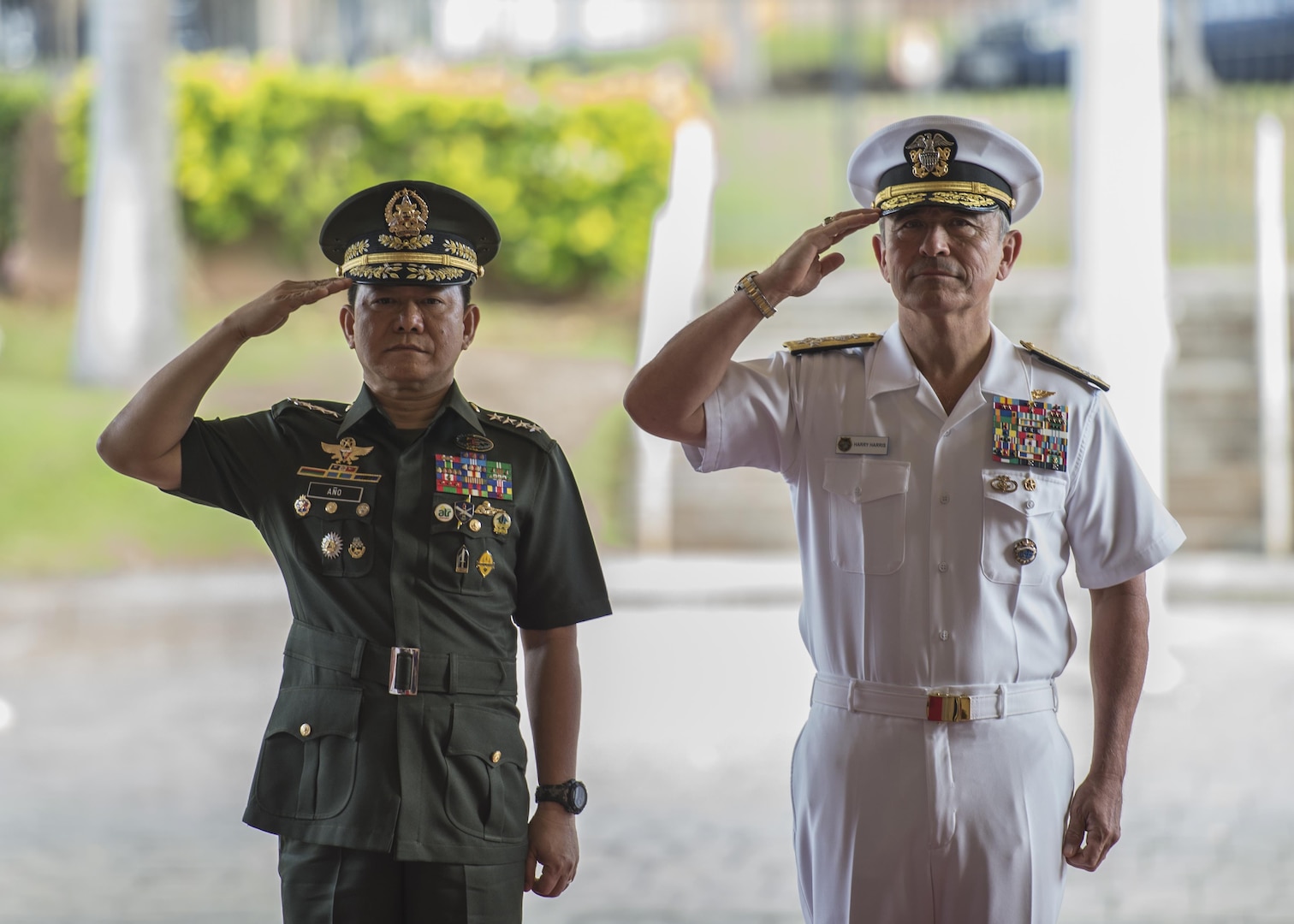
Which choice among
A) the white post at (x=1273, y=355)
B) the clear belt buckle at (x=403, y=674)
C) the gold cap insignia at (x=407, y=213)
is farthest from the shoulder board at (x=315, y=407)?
the white post at (x=1273, y=355)

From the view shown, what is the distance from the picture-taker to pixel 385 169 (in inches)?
492

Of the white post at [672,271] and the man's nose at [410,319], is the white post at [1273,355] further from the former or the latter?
the man's nose at [410,319]

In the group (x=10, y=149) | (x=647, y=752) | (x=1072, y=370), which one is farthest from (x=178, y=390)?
(x=10, y=149)

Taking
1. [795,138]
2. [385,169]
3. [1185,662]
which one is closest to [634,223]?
[385,169]

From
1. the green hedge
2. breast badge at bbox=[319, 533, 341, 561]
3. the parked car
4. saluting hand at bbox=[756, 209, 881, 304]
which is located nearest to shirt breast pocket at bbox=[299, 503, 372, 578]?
breast badge at bbox=[319, 533, 341, 561]

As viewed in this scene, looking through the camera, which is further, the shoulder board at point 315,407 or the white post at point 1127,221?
the white post at point 1127,221

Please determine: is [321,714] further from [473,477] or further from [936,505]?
[936,505]

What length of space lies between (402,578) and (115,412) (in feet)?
32.8

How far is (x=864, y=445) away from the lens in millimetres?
2215

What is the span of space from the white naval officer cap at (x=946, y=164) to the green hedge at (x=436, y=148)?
33.1ft

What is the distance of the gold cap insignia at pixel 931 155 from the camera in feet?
7.09

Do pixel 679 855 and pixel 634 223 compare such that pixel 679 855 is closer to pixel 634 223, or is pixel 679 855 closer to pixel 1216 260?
pixel 634 223

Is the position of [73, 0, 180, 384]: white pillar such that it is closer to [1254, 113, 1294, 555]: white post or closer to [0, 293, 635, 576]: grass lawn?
[0, 293, 635, 576]: grass lawn

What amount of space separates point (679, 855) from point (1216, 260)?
32.5 ft
